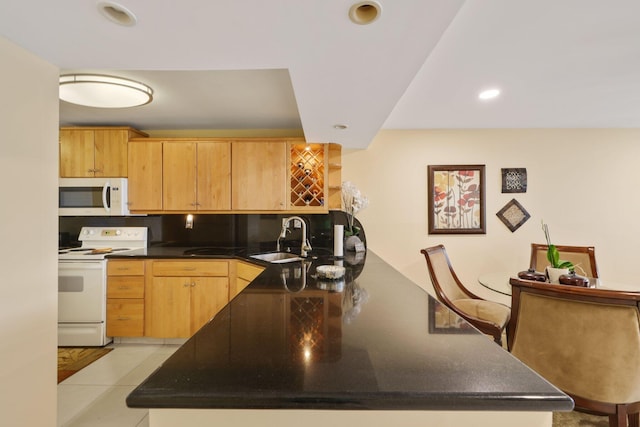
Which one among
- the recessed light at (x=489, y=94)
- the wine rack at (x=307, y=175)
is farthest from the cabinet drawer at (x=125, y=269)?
the recessed light at (x=489, y=94)

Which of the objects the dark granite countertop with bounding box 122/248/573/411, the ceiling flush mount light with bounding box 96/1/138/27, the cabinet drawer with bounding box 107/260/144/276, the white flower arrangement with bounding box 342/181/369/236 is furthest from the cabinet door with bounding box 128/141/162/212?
the dark granite countertop with bounding box 122/248/573/411

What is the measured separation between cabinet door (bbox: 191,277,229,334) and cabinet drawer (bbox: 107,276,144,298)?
549mm

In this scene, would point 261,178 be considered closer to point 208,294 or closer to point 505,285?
point 208,294

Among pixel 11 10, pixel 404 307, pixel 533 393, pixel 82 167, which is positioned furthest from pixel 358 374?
pixel 82 167

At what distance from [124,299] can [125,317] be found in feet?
0.60

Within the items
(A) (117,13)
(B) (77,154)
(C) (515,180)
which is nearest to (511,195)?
(C) (515,180)

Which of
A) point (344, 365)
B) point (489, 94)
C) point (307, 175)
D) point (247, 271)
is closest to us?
point (344, 365)

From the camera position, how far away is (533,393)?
601 mm

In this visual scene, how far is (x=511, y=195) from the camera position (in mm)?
3301

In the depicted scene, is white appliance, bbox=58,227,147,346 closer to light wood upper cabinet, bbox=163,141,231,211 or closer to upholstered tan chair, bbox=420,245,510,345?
light wood upper cabinet, bbox=163,141,231,211

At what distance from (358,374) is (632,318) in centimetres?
142

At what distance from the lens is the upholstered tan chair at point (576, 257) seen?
2.58 meters

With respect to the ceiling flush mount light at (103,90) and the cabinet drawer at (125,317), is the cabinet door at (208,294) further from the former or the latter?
the ceiling flush mount light at (103,90)

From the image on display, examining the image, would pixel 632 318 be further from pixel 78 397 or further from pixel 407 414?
pixel 78 397
